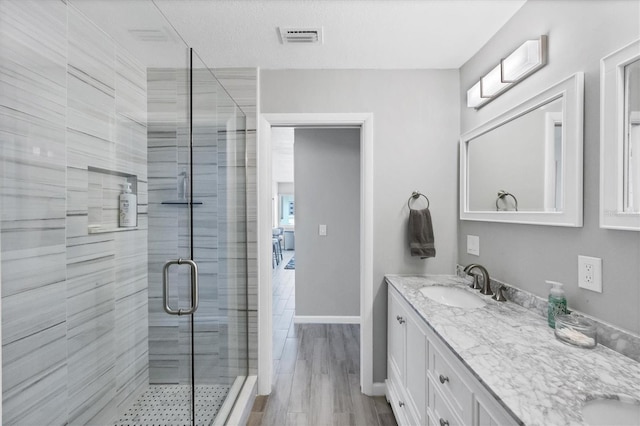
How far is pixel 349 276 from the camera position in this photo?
11.3ft

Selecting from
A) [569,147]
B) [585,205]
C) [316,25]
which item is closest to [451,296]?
[585,205]

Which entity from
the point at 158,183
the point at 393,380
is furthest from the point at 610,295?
the point at 158,183

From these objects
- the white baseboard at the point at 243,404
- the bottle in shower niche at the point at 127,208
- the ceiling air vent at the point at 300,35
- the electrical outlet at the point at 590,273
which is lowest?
the white baseboard at the point at 243,404

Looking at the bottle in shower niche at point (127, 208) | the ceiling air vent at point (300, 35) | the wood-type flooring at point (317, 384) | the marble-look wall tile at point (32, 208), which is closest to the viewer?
the marble-look wall tile at point (32, 208)

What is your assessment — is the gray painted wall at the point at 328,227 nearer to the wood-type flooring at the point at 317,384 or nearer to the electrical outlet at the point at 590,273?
the wood-type flooring at the point at 317,384

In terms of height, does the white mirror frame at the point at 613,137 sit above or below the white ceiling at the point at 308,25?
below

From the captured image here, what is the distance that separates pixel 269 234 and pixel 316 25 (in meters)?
1.35

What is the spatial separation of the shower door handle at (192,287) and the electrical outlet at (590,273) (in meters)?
1.63

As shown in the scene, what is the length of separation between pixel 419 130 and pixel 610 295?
1427 mm

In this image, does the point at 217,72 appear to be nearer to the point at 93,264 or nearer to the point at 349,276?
the point at 93,264

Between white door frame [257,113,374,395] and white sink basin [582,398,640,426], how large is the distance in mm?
1412

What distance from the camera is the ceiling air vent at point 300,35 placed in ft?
5.55

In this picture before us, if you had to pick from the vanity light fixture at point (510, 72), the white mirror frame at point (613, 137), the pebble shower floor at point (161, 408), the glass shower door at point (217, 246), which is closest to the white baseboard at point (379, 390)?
the glass shower door at point (217, 246)

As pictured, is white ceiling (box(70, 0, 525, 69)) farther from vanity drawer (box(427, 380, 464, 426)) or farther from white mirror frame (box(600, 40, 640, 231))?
vanity drawer (box(427, 380, 464, 426))
